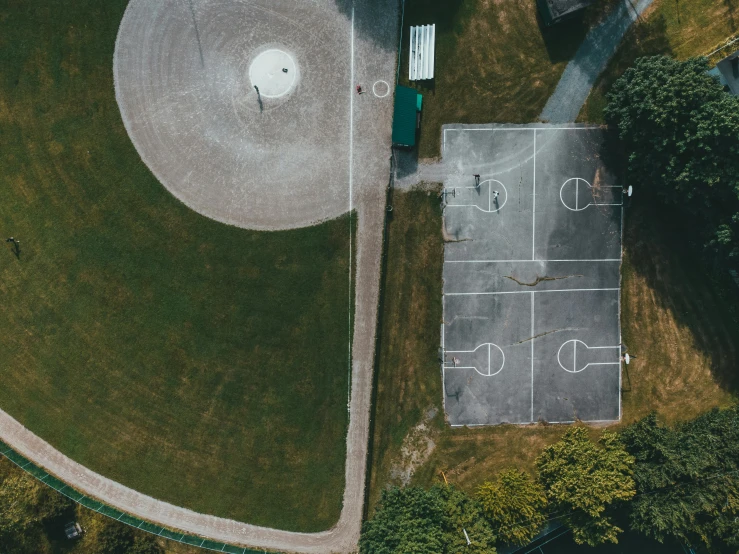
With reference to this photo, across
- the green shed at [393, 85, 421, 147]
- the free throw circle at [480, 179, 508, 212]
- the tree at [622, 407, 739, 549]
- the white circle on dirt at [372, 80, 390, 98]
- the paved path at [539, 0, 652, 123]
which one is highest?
the paved path at [539, 0, 652, 123]

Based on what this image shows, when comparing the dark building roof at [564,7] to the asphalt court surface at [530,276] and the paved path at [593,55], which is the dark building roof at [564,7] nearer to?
the paved path at [593,55]

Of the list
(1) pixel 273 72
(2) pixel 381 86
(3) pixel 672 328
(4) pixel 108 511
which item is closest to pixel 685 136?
(3) pixel 672 328

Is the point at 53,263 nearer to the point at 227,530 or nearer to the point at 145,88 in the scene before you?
the point at 145,88

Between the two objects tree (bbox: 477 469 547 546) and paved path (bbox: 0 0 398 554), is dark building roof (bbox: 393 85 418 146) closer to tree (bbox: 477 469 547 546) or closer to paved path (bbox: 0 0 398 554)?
paved path (bbox: 0 0 398 554)

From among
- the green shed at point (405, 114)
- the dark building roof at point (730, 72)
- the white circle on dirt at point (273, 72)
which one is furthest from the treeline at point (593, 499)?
the white circle on dirt at point (273, 72)

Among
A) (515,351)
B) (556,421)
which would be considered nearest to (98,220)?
(515,351)

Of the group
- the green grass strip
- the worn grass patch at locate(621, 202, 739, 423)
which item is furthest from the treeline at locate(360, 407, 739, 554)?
the green grass strip
